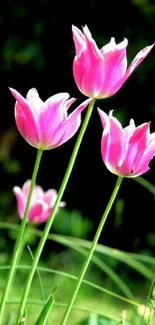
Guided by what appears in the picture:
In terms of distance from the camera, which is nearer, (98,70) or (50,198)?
(98,70)

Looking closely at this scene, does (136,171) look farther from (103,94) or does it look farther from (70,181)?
(70,181)

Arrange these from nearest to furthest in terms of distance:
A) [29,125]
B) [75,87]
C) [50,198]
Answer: [29,125]
[50,198]
[75,87]

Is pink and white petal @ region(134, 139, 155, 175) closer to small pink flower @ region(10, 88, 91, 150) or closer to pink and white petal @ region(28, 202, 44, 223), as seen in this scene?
small pink flower @ region(10, 88, 91, 150)

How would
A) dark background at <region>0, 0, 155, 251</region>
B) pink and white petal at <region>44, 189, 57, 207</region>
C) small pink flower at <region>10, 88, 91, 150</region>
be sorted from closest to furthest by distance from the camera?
small pink flower at <region>10, 88, 91, 150</region> → pink and white petal at <region>44, 189, 57, 207</region> → dark background at <region>0, 0, 155, 251</region>

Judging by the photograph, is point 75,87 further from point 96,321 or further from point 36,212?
point 96,321

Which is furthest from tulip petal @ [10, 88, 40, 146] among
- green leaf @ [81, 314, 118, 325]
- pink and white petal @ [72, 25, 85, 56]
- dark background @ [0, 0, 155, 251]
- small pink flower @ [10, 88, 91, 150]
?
dark background @ [0, 0, 155, 251]

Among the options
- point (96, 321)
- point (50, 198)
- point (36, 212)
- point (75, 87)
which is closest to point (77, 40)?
point (96, 321)

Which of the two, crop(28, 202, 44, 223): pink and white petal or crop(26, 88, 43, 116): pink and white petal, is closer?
crop(26, 88, 43, 116): pink and white petal
